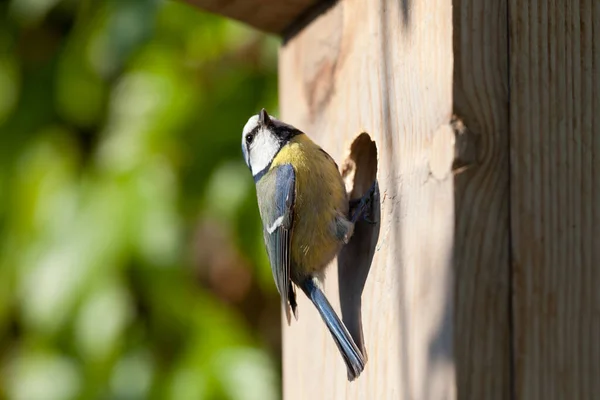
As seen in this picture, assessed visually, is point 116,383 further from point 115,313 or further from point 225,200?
point 225,200

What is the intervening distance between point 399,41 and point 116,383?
1.41 metres

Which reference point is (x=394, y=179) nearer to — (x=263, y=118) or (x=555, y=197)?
(x=555, y=197)

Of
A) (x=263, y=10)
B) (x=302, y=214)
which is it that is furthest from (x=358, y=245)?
(x=263, y=10)

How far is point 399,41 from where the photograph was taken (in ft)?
4.71

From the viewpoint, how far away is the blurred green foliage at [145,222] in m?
2.22

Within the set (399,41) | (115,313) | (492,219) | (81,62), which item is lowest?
(115,313)

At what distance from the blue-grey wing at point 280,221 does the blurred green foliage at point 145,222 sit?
0.33m

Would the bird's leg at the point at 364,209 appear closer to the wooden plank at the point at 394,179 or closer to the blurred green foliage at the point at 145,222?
the wooden plank at the point at 394,179

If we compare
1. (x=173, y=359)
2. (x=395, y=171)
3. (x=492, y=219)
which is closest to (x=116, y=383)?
(x=173, y=359)

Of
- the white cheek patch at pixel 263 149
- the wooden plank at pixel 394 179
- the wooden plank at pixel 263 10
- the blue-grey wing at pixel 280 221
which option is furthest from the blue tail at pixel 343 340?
the wooden plank at pixel 263 10

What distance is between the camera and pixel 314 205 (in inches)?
72.1

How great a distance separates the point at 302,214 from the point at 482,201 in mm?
706

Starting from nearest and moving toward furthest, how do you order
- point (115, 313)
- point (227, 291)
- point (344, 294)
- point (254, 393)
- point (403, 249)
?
point (403, 249) < point (344, 294) < point (254, 393) < point (115, 313) < point (227, 291)

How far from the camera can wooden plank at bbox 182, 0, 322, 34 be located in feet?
6.35
